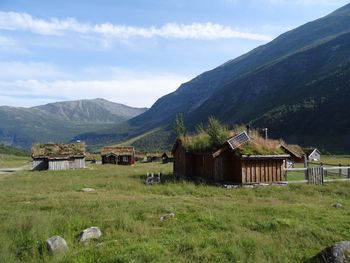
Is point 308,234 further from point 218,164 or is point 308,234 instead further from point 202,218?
point 218,164

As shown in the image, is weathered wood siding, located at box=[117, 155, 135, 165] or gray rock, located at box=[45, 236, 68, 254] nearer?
gray rock, located at box=[45, 236, 68, 254]

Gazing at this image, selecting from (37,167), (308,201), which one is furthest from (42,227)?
(37,167)

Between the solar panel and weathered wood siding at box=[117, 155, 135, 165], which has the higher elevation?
the solar panel

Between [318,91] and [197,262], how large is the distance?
570 ft

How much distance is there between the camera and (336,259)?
1030 centimetres

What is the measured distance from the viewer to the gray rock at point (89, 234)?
44.3ft

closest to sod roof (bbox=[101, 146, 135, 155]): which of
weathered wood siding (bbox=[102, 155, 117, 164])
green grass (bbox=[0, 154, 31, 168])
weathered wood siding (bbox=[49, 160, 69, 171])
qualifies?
weathered wood siding (bbox=[102, 155, 117, 164])

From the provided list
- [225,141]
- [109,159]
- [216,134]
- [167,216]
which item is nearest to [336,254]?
[167,216]

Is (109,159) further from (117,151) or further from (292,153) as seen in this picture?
(292,153)

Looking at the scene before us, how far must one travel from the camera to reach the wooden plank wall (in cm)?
2881

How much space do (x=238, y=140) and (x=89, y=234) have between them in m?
17.7

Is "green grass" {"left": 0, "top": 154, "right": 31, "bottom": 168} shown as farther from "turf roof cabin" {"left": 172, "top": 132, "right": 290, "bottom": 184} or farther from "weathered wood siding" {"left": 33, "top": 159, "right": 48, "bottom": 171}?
"turf roof cabin" {"left": 172, "top": 132, "right": 290, "bottom": 184}

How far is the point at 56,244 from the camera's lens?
12695 millimetres

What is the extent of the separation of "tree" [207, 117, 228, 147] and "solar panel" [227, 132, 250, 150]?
1.36m
